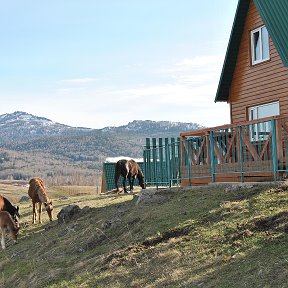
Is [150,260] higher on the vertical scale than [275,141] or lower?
lower

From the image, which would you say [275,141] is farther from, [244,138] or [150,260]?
[150,260]

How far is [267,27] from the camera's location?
62.8ft

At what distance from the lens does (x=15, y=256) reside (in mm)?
15672

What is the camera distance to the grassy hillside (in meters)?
8.69

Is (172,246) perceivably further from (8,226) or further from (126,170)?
(126,170)

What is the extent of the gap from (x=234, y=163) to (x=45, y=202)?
886cm

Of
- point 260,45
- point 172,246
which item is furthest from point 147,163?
point 172,246

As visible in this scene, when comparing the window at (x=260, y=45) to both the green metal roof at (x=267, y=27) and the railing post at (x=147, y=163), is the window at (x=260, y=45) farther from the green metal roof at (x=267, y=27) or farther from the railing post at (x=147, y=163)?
the railing post at (x=147, y=163)

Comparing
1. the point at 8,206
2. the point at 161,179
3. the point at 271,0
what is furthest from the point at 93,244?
the point at 271,0

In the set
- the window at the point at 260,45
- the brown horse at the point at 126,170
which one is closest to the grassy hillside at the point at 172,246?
the window at the point at 260,45

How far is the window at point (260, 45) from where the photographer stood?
20.5 m

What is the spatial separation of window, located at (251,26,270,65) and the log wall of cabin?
16 centimetres

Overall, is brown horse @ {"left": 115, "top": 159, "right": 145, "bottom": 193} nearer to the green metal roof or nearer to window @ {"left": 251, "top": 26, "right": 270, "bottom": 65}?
the green metal roof

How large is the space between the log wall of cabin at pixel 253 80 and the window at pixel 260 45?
0.54 ft
